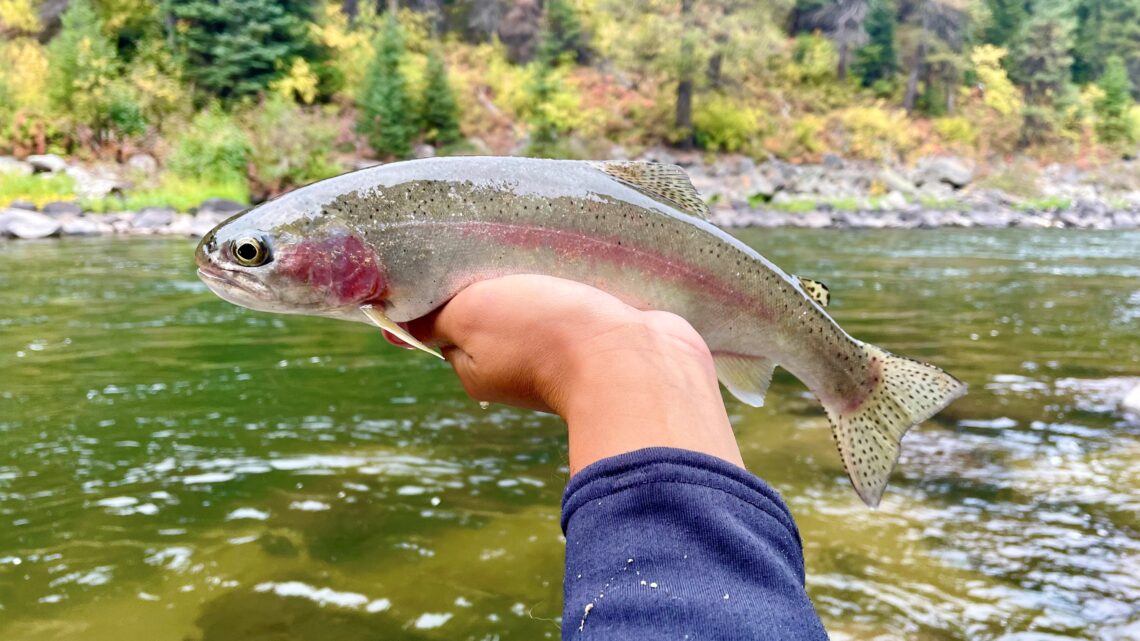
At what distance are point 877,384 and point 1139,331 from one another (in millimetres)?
8666

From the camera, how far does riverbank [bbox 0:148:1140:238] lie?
19484 mm

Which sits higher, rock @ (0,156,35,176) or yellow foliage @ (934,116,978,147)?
yellow foliage @ (934,116,978,147)

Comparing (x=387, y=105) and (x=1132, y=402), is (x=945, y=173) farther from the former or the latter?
(x=1132, y=402)

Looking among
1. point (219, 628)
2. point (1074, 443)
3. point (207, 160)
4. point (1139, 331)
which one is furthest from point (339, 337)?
point (207, 160)

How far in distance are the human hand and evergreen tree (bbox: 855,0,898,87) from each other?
4733 cm

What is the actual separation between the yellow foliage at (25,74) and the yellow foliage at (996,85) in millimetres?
43253

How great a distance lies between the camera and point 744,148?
3525 cm

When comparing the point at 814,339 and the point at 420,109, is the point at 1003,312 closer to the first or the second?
the point at 814,339

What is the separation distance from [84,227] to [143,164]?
798 centimetres

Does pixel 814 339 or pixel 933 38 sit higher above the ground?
pixel 933 38

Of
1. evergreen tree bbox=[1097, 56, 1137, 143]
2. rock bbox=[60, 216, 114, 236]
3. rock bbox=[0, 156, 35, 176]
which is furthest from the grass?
evergreen tree bbox=[1097, 56, 1137, 143]

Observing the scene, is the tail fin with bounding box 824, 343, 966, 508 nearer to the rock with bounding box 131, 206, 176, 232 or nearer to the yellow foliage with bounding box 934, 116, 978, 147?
the rock with bounding box 131, 206, 176, 232

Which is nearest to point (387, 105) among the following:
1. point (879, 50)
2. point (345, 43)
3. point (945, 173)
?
point (345, 43)

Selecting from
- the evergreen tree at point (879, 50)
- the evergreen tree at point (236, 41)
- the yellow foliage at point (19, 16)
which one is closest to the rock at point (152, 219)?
the evergreen tree at point (236, 41)
